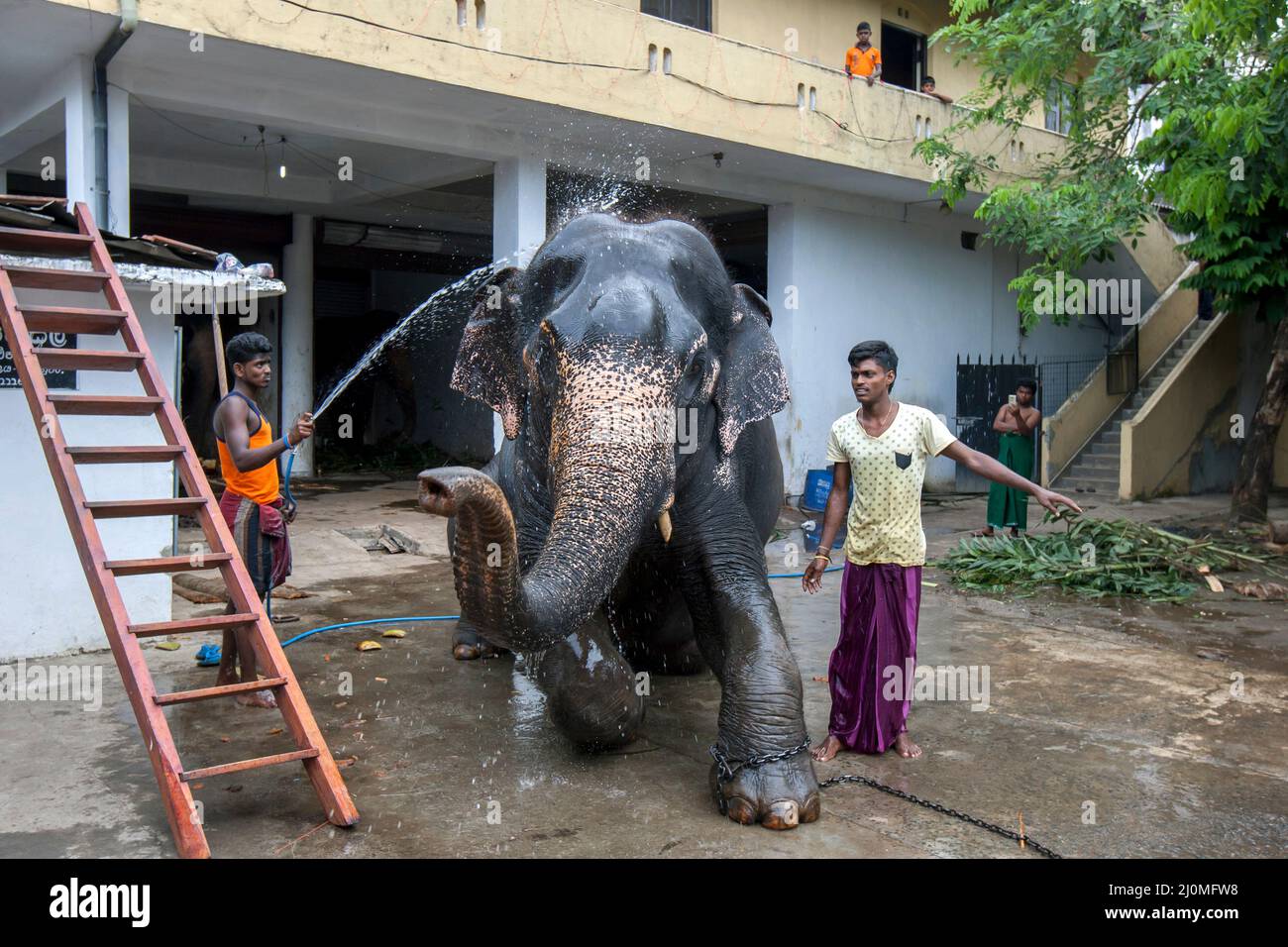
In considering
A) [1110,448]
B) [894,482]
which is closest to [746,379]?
[894,482]

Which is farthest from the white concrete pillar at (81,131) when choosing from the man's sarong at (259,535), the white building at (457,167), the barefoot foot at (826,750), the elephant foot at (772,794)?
the elephant foot at (772,794)

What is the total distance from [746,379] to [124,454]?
257 centimetres

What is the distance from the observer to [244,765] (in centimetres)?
389

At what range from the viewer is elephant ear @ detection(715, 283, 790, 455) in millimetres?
4926

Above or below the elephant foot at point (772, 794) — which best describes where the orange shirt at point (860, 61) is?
above

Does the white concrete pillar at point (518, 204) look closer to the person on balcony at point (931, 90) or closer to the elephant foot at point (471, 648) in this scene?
the elephant foot at point (471, 648)

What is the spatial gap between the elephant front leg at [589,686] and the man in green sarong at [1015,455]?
7.34 metres

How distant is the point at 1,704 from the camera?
560 cm

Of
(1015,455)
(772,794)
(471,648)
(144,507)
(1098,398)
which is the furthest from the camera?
(1098,398)

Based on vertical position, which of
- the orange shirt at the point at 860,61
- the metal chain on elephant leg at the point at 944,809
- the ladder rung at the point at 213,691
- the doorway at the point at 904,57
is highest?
the doorway at the point at 904,57

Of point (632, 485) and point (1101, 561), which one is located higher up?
point (632, 485)

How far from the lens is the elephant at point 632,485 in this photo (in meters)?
3.75

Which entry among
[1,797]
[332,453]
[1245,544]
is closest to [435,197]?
[332,453]
